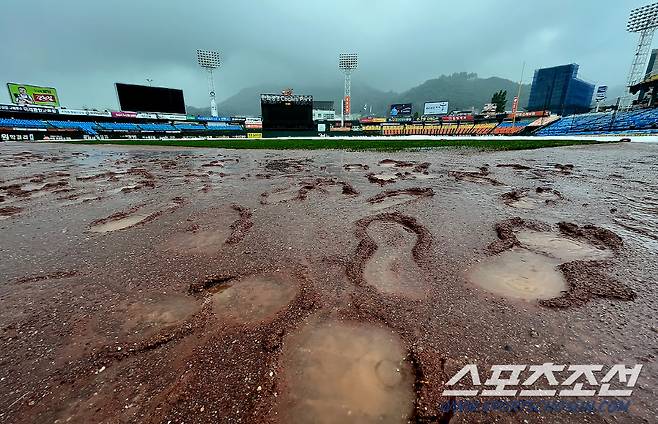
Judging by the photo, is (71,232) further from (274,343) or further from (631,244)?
(631,244)

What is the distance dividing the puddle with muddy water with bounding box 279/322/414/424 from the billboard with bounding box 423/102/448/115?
89.7 meters

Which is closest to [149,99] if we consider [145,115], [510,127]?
[145,115]

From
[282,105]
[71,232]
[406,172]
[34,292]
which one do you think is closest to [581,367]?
[34,292]

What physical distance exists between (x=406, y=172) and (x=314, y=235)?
7631mm

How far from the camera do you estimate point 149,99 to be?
61.0m

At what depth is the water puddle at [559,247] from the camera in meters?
3.94

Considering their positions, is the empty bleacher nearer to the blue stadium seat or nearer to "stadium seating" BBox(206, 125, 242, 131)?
the blue stadium seat

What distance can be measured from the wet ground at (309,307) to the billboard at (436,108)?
8396cm

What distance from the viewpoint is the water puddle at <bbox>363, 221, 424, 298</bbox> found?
329 cm

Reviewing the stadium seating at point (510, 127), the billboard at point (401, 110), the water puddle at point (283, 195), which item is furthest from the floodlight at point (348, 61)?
the water puddle at point (283, 195)

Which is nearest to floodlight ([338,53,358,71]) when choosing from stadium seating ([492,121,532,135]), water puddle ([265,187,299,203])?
stadium seating ([492,121,532,135])

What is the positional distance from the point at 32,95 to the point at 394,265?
263ft

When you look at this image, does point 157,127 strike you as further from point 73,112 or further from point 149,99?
point 73,112

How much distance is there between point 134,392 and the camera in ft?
6.53
